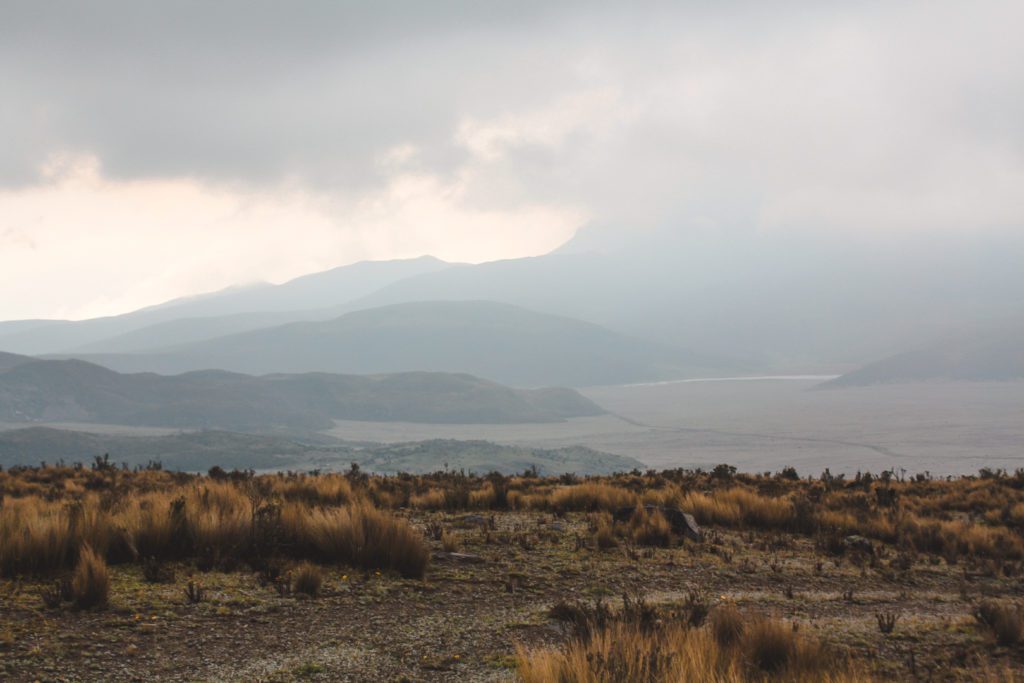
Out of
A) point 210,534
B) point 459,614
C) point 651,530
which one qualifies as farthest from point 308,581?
point 651,530

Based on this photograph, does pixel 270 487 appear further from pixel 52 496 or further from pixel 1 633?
pixel 1 633

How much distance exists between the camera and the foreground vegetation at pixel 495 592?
5902mm

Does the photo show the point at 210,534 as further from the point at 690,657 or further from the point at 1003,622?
the point at 1003,622

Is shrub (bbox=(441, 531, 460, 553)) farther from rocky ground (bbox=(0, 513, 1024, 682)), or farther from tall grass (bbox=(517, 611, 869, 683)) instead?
tall grass (bbox=(517, 611, 869, 683))

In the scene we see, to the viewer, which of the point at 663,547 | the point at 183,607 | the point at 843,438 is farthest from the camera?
the point at 843,438

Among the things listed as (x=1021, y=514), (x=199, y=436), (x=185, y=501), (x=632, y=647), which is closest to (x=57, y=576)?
(x=185, y=501)

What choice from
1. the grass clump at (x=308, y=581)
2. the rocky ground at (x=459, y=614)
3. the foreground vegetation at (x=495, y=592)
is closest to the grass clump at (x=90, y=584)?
the foreground vegetation at (x=495, y=592)

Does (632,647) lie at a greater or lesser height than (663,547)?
greater

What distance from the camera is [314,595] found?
7.99 m

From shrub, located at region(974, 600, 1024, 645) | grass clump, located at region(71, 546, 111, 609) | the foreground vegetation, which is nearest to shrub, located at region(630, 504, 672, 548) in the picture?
the foreground vegetation

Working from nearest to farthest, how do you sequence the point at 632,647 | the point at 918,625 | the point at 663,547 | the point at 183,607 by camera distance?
the point at 632,647 < the point at 183,607 < the point at 918,625 < the point at 663,547

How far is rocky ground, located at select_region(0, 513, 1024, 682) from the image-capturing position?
5.94 metres

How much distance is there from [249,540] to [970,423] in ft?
543

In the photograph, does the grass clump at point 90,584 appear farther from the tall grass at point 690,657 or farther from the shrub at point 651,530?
the shrub at point 651,530
